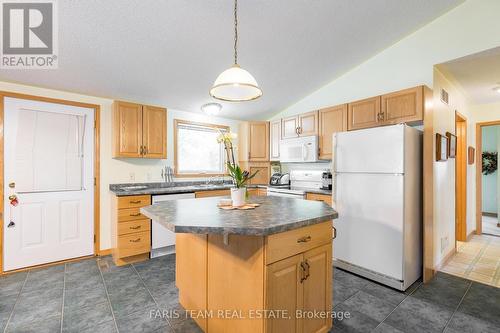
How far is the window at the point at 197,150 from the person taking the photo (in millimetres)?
Result: 4070

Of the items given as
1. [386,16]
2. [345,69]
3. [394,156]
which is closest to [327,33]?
[386,16]

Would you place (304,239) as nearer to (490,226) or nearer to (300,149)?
(300,149)

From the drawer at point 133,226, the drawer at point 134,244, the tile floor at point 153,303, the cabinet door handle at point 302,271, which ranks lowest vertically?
the tile floor at point 153,303

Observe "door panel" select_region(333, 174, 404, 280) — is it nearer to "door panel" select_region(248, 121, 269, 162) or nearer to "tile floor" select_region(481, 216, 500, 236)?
"door panel" select_region(248, 121, 269, 162)

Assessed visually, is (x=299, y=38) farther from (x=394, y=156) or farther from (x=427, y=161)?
(x=427, y=161)

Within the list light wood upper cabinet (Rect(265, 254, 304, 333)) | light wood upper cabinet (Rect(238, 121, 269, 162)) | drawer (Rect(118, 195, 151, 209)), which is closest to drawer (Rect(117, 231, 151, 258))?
drawer (Rect(118, 195, 151, 209))

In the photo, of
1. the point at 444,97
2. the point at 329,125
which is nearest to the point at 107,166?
the point at 329,125

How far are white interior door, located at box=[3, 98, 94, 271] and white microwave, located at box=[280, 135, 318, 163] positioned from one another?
116 inches

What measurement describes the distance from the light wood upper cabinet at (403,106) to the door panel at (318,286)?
6.42 ft

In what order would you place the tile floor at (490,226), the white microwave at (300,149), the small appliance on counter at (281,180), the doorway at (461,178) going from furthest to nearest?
the tile floor at (490,226) < the small appliance on counter at (281,180) < the doorway at (461,178) < the white microwave at (300,149)

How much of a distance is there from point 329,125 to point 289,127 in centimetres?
80

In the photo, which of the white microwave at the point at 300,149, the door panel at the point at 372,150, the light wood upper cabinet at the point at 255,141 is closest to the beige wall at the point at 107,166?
the light wood upper cabinet at the point at 255,141

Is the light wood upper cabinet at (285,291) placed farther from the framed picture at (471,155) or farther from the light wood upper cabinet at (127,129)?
the framed picture at (471,155)

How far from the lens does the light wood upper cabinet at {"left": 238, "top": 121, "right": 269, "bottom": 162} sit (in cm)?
453
